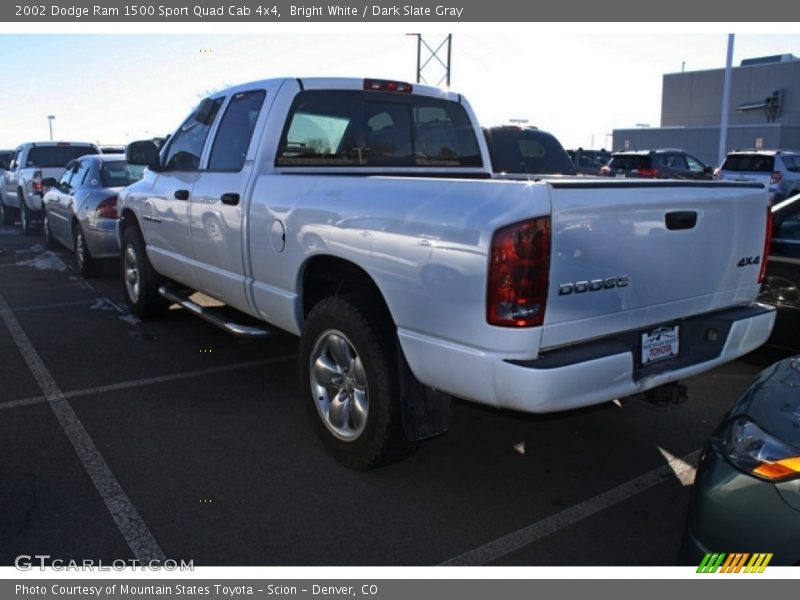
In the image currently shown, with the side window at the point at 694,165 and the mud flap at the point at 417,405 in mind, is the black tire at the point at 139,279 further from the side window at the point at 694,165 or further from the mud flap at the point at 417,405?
the side window at the point at 694,165

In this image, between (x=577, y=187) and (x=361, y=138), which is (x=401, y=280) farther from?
(x=361, y=138)

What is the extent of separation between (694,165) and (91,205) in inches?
689

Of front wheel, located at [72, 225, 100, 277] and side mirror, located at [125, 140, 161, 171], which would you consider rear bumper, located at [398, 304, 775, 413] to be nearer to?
side mirror, located at [125, 140, 161, 171]

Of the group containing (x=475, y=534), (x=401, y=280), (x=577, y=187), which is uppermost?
(x=577, y=187)

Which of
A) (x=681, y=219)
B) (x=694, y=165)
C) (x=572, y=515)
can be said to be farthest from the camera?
(x=694, y=165)

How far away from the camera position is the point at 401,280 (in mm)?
3242

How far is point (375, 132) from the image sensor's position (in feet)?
16.5

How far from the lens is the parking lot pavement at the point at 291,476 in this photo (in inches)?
124

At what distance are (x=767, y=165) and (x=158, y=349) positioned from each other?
57.6 ft

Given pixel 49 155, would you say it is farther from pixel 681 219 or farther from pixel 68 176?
pixel 681 219

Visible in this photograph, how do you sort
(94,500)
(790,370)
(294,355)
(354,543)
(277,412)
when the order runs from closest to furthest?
1. (790,370)
2. (354,543)
3. (94,500)
4. (277,412)
5. (294,355)

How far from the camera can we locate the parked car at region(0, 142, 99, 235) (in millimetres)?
14359

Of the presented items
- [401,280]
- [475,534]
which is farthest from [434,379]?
[475,534]

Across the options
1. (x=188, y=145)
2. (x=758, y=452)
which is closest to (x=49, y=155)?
(x=188, y=145)
